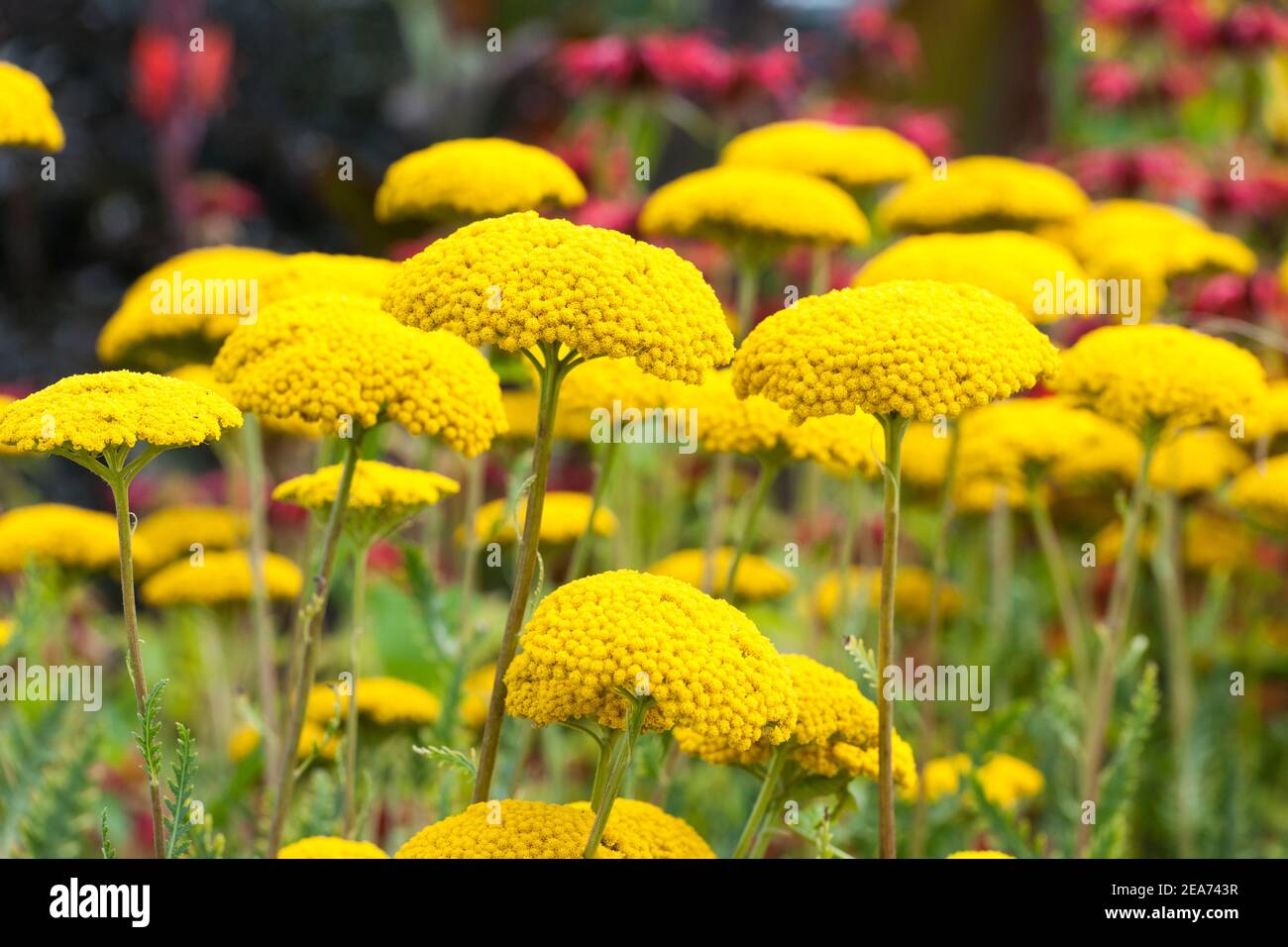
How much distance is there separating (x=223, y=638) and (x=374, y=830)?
1.11 ft

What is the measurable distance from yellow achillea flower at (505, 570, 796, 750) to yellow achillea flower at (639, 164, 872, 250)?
1.77 feet

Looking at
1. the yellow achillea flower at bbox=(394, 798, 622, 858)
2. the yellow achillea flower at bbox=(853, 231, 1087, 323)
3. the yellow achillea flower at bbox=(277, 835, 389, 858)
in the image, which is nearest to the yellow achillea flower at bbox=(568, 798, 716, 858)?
the yellow achillea flower at bbox=(394, 798, 622, 858)

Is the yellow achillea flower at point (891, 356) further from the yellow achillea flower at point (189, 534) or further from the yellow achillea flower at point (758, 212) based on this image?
the yellow achillea flower at point (189, 534)

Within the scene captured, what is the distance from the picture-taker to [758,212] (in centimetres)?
124

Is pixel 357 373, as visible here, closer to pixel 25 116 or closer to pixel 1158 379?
pixel 25 116

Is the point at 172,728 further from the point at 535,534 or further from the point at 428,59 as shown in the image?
the point at 428,59

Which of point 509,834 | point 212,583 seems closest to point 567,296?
point 509,834

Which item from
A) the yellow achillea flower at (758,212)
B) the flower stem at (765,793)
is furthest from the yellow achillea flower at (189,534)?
the flower stem at (765,793)

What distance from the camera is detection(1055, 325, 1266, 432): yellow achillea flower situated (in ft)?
3.47

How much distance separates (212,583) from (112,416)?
2.19 feet

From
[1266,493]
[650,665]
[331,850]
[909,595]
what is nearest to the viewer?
[650,665]

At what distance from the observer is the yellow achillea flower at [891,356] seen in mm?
781

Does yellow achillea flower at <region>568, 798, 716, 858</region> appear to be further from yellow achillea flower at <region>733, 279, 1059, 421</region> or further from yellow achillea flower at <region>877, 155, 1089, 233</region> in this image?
yellow achillea flower at <region>877, 155, 1089, 233</region>

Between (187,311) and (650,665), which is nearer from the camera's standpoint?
(650,665)
